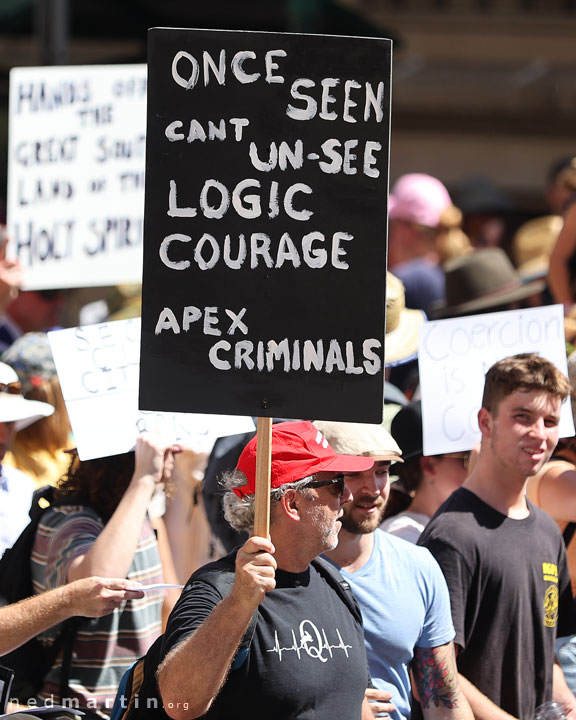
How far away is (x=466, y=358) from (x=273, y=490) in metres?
1.62

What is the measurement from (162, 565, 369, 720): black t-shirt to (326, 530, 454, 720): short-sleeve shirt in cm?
39

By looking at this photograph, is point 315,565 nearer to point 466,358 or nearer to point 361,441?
point 361,441

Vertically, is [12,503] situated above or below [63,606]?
above

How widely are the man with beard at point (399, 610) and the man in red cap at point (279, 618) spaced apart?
288 mm

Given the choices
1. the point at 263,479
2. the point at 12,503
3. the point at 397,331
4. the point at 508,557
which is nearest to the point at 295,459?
the point at 263,479

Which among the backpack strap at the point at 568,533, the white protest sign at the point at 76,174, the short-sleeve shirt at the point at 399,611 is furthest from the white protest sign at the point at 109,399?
the white protest sign at the point at 76,174

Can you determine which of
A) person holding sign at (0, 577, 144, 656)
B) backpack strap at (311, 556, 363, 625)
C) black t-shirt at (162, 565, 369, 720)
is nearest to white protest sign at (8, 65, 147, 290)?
person holding sign at (0, 577, 144, 656)

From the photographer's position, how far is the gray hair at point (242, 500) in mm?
3396

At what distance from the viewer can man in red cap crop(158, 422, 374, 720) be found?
118 inches

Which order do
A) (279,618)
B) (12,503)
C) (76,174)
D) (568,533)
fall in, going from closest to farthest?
(279,618) → (12,503) → (568,533) → (76,174)

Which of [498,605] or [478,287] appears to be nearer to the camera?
[498,605]

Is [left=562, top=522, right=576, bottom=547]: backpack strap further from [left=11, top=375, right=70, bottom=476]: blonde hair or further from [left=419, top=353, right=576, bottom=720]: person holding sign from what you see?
[left=11, top=375, right=70, bottom=476]: blonde hair

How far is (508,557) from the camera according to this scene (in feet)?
13.5

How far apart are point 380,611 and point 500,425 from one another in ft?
2.82
